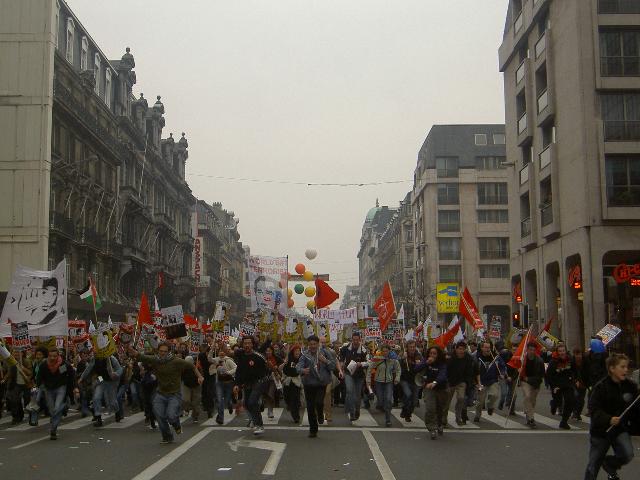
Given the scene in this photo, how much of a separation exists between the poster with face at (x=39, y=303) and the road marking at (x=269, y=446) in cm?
675

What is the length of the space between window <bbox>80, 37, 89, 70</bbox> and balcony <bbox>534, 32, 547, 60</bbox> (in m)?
23.9

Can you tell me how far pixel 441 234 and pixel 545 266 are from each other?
3949 centimetres

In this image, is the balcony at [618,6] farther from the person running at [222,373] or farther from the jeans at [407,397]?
the person running at [222,373]

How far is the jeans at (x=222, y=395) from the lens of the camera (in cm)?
1618

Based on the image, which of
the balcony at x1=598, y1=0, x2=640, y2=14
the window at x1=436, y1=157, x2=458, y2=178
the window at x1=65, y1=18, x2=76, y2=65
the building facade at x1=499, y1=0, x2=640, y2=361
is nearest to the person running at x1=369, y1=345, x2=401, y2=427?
the building facade at x1=499, y1=0, x2=640, y2=361

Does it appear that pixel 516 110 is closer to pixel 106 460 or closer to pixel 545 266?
pixel 545 266

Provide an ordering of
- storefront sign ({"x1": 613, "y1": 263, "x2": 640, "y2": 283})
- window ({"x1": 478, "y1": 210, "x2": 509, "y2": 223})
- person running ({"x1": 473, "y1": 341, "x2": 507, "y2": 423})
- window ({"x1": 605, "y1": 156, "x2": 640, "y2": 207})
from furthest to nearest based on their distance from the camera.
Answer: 1. window ({"x1": 478, "y1": 210, "x2": 509, "y2": 223})
2. window ({"x1": 605, "y1": 156, "x2": 640, "y2": 207})
3. storefront sign ({"x1": 613, "y1": 263, "x2": 640, "y2": 283})
4. person running ({"x1": 473, "y1": 341, "x2": 507, "y2": 423})

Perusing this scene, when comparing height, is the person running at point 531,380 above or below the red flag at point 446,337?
below

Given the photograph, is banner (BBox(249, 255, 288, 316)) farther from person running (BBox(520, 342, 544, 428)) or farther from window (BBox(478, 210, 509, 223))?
window (BBox(478, 210, 509, 223))

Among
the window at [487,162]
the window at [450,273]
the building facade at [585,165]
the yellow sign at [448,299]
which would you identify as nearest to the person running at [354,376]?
the building facade at [585,165]

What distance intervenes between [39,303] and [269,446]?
8317 mm

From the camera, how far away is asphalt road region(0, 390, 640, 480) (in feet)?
32.6

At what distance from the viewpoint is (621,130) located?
32.2 meters

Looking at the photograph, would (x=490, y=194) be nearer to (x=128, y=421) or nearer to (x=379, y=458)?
(x=128, y=421)
